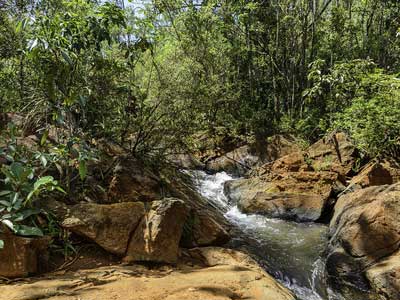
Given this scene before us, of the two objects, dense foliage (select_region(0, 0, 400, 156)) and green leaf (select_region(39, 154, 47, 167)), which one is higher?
dense foliage (select_region(0, 0, 400, 156))

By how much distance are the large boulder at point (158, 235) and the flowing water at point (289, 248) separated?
1888mm

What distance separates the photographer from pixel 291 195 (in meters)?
7.45

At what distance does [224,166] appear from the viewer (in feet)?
35.9

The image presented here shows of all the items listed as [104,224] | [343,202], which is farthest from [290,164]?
[104,224]

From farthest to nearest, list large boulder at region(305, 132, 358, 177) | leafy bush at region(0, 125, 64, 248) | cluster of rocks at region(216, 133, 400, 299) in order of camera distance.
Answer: large boulder at region(305, 132, 358, 177) → cluster of rocks at region(216, 133, 400, 299) → leafy bush at region(0, 125, 64, 248)

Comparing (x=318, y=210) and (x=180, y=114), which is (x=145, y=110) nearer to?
(x=180, y=114)

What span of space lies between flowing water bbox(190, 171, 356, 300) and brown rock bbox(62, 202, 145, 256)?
7.61 feet

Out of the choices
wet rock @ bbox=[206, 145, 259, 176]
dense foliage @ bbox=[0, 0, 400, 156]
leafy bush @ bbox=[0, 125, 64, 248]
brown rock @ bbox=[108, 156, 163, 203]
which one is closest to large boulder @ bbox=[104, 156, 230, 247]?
brown rock @ bbox=[108, 156, 163, 203]

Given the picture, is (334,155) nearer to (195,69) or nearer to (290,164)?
(290,164)

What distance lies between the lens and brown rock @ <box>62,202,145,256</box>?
3.38 metres

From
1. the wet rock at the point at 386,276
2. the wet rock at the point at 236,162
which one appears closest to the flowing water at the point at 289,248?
the wet rock at the point at 386,276

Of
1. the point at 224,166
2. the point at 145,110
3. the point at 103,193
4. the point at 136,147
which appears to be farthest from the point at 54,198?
the point at 224,166

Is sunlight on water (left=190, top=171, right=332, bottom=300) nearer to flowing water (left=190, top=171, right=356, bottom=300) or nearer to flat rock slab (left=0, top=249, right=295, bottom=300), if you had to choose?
flowing water (left=190, top=171, right=356, bottom=300)

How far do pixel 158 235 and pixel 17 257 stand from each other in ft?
4.17
